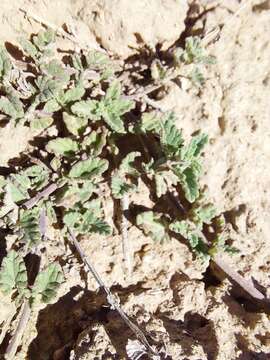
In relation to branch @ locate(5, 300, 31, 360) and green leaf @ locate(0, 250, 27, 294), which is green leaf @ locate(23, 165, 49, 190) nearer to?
A: green leaf @ locate(0, 250, 27, 294)

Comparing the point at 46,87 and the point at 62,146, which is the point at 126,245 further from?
the point at 46,87

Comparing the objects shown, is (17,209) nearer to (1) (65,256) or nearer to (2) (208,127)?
(1) (65,256)

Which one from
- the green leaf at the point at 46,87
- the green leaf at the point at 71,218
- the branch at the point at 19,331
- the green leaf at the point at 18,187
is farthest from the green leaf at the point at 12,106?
the branch at the point at 19,331

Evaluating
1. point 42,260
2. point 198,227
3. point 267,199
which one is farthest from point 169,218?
point 42,260

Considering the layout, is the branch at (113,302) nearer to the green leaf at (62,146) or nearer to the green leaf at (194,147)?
the green leaf at (62,146)

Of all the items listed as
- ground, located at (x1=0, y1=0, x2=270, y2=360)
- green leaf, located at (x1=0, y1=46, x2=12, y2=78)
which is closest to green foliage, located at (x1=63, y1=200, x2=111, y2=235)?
ground, located at (x1=0, y1=0, x2=270, y2=360)

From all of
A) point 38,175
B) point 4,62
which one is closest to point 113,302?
point 38,175
